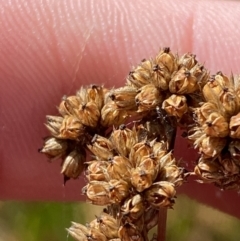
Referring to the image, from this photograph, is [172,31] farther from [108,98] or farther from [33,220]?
[33,220]

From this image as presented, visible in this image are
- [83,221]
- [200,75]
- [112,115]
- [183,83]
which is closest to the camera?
[183,83]

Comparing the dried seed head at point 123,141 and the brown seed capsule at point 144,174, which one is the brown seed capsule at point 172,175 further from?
the dried seed head at point 123,141

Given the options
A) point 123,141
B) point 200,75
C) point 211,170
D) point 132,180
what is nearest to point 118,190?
point 132,180

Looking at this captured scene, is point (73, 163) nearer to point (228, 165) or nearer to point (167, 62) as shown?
point (167, 62)

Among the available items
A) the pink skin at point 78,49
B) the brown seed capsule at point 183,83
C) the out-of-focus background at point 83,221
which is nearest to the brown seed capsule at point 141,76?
the brown seed capsule at point 183,83

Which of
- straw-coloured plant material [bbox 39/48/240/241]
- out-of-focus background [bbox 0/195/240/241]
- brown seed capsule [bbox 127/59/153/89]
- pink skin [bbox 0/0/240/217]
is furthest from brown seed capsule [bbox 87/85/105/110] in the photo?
out-of-focus background [bbox 0/195/240/241]
